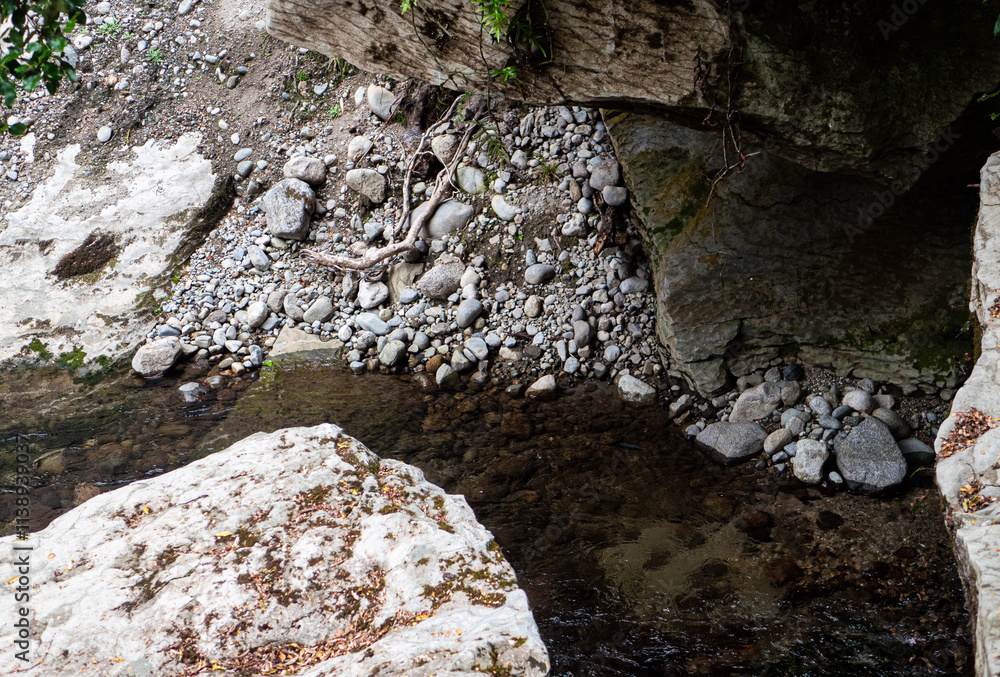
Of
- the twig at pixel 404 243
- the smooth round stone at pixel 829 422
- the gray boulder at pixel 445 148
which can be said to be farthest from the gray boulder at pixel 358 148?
the smooth round stone at pixel 829 422

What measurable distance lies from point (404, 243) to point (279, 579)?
14.1ft

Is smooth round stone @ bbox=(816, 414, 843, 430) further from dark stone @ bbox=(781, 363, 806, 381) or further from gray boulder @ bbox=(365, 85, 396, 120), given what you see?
gray boulder @ bbox=(365, 85, 396, 120)

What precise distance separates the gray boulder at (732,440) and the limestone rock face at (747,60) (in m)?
1.92

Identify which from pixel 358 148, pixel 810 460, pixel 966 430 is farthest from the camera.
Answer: pixel 358 148

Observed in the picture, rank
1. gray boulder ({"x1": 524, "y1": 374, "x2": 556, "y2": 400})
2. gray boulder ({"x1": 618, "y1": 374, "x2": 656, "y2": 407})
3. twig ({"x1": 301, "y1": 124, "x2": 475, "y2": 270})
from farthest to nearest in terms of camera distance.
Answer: twig ({"x1": 301, "y1": 124, "x2": 475, "y2": 270}) → gray boulder ({"x1": 524, "y1": 374, "x2": 556, "y2": 400}) → gray boulder ({"x1": 618, "y1": 374, "x2": 656, "y2": 407})

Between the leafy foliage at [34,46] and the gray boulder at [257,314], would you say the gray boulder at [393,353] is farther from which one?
the leafy foliage at [34,46]

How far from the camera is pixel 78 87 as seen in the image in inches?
318

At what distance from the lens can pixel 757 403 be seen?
4.89m

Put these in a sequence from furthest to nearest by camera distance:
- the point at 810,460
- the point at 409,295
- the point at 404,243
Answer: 1. the point at 404,243
2. the point at 409,295
3. the point at 810,460

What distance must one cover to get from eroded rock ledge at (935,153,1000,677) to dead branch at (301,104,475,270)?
4.48m

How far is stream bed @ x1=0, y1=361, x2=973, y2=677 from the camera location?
10.8 feet

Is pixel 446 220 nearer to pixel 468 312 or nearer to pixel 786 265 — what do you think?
pixel 468 312

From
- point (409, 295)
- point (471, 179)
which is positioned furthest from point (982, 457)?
point (471, 179)

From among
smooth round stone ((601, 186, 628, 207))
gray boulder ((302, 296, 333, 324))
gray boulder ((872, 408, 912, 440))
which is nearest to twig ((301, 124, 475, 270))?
gray boulder ((302, 296, 333, 324))
